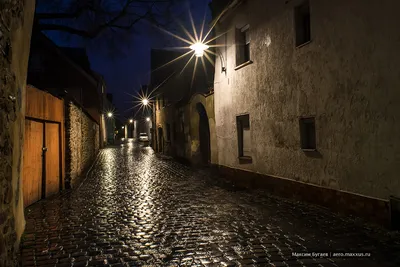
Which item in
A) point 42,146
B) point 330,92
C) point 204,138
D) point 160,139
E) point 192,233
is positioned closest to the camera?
point 192,233

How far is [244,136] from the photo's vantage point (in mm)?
10711

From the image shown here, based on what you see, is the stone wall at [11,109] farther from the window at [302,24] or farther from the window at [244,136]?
the window at [244,136]

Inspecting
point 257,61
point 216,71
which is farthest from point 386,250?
point 216,71

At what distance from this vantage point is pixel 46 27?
16.8 m

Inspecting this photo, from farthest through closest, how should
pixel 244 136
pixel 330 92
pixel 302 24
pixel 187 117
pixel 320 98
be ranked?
1. pixel 187 117
2. pixel 244 136
3. pixel 302 24
4. pixel 320 98
5. pixel 330 92

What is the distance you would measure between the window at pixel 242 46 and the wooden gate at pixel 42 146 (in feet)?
19.2

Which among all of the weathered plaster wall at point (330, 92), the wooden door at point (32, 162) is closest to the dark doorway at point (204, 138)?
the weathered plaster wall at point (330, 92)

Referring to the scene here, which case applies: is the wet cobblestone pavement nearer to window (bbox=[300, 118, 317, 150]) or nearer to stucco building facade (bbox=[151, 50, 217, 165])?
window (bbox=[300, 118, 317, 150])

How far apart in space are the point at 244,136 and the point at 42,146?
6.09m

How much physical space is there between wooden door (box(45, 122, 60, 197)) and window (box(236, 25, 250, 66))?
20.1ft

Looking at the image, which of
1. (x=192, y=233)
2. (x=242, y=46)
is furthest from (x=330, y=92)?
(x=242, y=46)

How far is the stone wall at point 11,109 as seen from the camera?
337cm

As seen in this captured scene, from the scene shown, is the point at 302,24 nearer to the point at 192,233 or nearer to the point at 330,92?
the point at 330,92

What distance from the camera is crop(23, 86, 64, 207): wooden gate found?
736 cm
